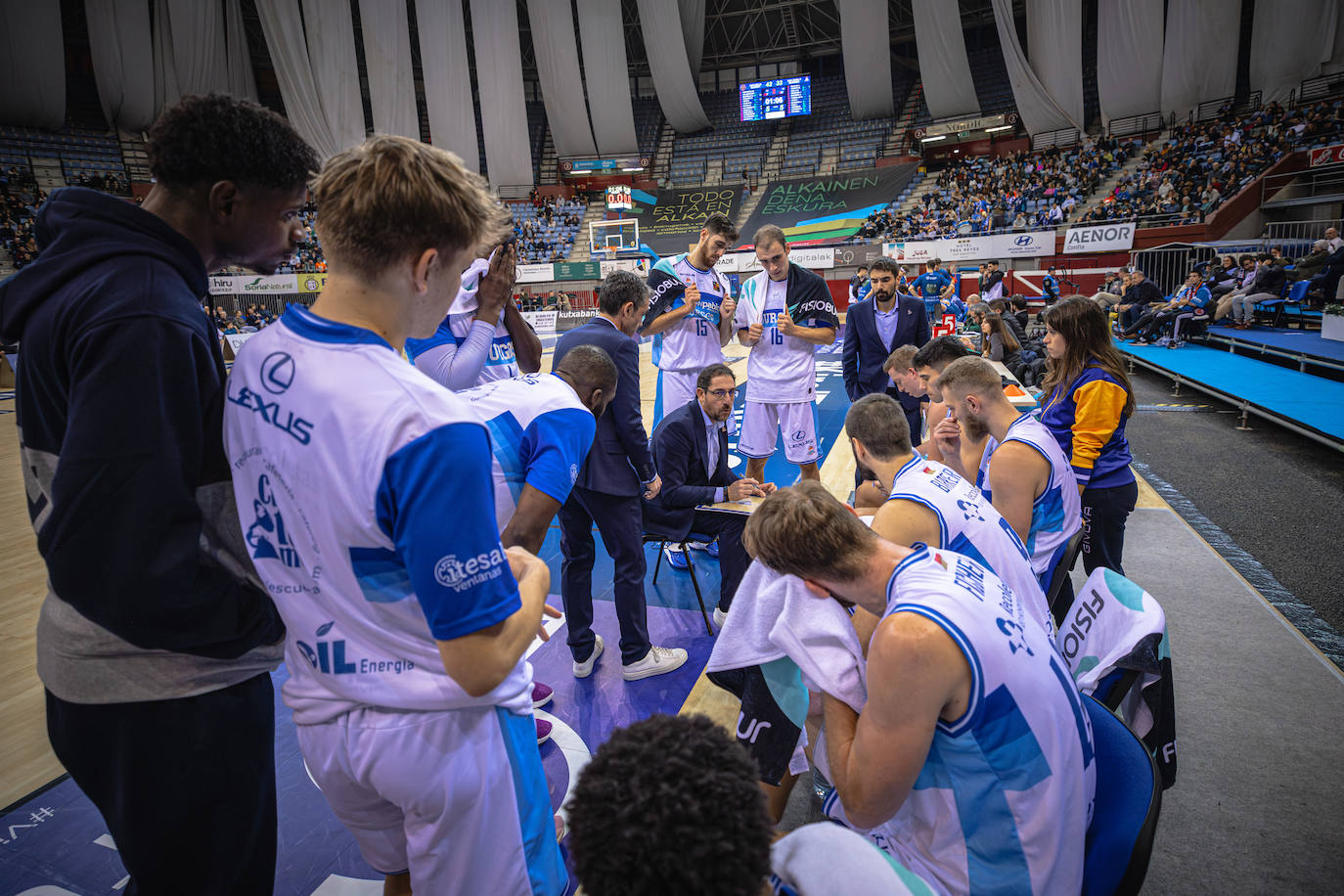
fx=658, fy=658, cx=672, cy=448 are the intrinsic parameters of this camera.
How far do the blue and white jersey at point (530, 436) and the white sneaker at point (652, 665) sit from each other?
156 cm

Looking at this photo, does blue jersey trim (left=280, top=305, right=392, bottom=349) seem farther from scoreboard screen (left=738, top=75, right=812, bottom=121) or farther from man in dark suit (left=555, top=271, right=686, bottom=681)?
scoreboard screen (left=738, top=75, right=812, bottom=121)

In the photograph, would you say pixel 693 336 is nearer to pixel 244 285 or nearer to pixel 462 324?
pixel 462 324

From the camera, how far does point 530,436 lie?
2.07 metres

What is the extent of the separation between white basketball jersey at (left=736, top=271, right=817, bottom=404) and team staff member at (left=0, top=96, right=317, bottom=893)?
170 inches

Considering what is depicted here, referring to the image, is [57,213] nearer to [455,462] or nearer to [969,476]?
[455,462]

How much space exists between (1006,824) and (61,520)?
1874mm

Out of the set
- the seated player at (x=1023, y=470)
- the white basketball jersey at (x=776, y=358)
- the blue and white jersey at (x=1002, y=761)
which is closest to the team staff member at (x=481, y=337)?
the blue and white jersey at (x=1002, y=761)

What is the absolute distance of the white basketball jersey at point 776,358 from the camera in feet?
17.4

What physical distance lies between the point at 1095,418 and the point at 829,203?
31163mm

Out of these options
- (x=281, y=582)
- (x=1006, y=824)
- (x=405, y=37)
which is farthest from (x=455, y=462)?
(x=405, y=37)

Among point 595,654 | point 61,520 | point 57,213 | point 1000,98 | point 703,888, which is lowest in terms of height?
point 595,654

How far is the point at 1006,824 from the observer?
1.42m

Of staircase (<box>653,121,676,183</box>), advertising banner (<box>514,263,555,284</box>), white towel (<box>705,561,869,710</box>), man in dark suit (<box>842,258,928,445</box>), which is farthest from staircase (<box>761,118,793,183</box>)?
white towel (<box>705,561,869,710</box>)

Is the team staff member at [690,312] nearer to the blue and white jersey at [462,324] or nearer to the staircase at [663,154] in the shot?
the blue and white jersey at [462,324]
